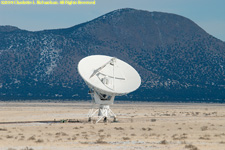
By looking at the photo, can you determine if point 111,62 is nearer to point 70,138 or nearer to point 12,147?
point 70,138

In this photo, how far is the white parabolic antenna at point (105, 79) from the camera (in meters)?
64.1

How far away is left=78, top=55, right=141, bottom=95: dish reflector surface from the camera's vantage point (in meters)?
63.8

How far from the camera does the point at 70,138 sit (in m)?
44.1

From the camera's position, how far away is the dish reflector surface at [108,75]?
63.8 metres

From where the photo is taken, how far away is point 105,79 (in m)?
64.9

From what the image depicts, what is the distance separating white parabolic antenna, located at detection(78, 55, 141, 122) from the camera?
210 ft

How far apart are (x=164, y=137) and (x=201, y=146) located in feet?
26.3

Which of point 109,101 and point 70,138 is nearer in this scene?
point 70,138

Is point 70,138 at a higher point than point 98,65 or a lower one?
lower

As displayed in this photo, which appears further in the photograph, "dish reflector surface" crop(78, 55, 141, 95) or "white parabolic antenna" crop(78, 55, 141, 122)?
"white parabolic antenna" crop(78, 55, 141, 122)

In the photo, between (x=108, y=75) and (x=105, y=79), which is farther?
(x=108, y=75)

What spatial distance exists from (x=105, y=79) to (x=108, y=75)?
1.50 metres

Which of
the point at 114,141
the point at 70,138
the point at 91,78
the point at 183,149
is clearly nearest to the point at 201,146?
the point at 183,149

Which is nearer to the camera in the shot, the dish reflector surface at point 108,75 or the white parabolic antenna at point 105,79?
the dish reflector surface at point 108,75
